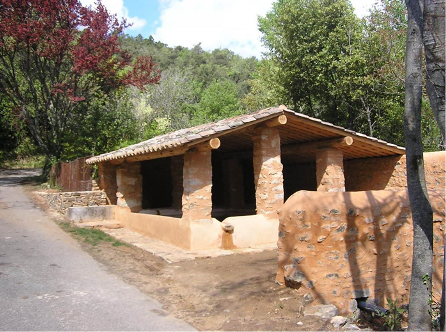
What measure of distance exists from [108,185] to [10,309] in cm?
935

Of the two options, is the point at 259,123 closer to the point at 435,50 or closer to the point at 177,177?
the point at 177,177

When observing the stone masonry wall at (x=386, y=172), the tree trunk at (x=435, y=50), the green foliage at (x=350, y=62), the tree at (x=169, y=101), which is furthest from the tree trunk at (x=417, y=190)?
the tree at (x=169, y=101)

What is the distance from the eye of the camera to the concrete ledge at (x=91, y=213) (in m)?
13.0

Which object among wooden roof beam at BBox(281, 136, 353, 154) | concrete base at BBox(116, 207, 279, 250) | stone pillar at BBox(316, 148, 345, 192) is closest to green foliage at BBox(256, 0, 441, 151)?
wooden roof beam at BBox(281, 136, 353, 154)

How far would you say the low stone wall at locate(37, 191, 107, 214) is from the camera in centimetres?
1392

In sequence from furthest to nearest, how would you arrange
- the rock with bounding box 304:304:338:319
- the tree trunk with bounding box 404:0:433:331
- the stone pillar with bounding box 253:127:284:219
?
the stone pillar with bounding box 253:127:284:219, the rock with bounding box 304:304:338:319, the tree trunk with bounding box 404:0:433:331

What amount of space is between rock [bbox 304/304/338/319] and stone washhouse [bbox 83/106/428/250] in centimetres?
402

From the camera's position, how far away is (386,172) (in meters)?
11.4

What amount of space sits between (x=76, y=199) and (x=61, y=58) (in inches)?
280

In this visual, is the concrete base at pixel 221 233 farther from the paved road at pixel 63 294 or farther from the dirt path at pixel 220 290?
the paved road at pixel 63 294

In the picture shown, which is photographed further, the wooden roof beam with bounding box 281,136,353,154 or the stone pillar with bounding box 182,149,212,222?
the wooden roof beam with bounding box 281,136,353,154

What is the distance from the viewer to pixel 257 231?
31.1 ft

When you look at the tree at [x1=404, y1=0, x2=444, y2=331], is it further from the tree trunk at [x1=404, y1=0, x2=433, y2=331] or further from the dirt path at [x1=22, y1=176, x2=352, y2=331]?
the dirt path at [x1=22, y1=176, x2=352, y2=331]

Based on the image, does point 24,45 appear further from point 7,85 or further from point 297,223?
point 297,223
